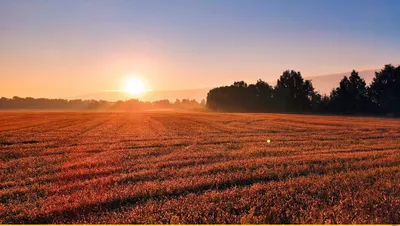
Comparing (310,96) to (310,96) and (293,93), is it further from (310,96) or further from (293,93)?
(293,93)

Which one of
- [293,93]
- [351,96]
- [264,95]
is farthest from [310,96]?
[264,95]

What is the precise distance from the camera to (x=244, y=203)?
7906mm

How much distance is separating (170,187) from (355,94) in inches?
3834

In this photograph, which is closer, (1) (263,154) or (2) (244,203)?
(2) (244,203)

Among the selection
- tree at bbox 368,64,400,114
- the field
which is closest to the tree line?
tree at bbox 368,64,400,114

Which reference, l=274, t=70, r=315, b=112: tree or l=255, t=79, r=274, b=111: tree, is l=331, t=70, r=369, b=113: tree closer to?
l=274, t=70, r=315, b=112: tree

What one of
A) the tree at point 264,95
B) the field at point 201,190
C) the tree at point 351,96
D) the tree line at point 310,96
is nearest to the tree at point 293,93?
the tree line at point 310,96

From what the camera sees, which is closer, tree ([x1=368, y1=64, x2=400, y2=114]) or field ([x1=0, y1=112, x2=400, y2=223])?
field ([x1=0, y1=112, x2=400, y2=223])

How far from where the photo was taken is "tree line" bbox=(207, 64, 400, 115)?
90.5 m

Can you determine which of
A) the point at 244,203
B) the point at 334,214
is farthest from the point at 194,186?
the point at 334,214

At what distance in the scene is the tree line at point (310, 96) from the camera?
9050 centimetres

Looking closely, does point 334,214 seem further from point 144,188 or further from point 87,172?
point 87,172

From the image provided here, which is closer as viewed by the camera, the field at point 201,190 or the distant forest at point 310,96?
the field at point 201,190

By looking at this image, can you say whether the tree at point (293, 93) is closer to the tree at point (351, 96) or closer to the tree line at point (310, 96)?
the tree line at point (310, 96)
